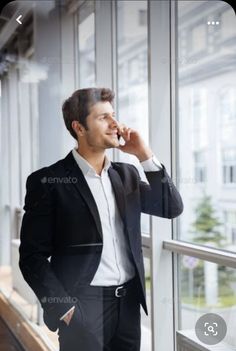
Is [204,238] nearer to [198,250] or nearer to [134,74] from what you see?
[198,250]

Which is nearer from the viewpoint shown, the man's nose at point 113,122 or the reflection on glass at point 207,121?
the man's nose at point 113,122

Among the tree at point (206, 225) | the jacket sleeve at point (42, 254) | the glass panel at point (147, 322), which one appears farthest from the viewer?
the tree at point (206, 225)

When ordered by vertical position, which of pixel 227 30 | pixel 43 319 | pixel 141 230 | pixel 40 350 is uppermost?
pixel 227 30

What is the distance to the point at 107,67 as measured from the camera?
1.71 meters

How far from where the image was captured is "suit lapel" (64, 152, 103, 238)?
162 cm

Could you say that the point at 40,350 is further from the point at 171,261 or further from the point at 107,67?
the point at 107,67

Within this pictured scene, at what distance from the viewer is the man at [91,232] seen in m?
1.60

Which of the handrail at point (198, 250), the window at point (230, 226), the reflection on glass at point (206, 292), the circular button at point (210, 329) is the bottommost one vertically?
the circular button at point (210, 329)

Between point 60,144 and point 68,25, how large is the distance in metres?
0.37

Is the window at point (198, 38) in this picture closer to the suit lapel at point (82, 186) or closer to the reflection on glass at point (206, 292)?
the suit lapel at point (82, 186)

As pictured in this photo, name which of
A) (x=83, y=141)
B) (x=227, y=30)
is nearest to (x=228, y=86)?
(x=227, y=30)

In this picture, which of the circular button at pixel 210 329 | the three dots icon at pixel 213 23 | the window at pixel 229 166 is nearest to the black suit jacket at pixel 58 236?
the circular button at pixel 210 329

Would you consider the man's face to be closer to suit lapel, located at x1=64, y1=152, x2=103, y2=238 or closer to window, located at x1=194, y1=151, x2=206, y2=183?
suit lapel, located at x1=64, y1=152, x2=103, y2=238

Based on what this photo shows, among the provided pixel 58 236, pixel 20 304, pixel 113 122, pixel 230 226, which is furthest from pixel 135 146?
pixel 20 304
